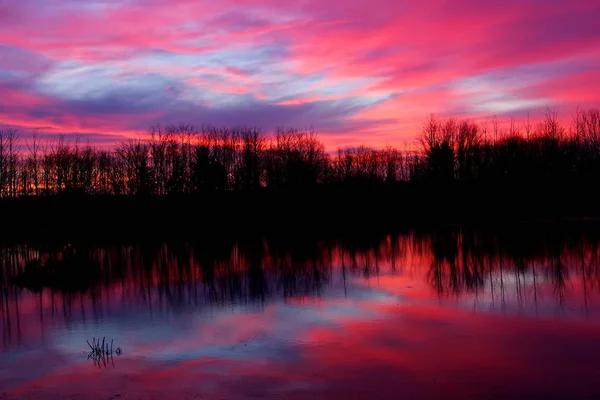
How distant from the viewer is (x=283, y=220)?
43375 millimetres

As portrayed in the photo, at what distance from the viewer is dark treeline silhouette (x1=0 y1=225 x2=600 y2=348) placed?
1509 centimetres

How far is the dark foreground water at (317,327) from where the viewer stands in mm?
8711

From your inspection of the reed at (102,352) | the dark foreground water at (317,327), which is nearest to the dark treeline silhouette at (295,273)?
the dark foreground water at (317,327)

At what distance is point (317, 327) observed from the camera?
1224 centimetres

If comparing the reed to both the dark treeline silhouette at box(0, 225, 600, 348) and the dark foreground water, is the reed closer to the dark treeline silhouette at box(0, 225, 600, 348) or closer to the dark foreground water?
the dark foreground water

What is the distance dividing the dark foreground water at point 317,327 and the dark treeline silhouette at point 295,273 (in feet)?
0.29

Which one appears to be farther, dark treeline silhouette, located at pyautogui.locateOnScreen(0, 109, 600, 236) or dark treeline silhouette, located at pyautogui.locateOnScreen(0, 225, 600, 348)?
dark treeline silhouette, located at pyautogui.locateOnScreen(0, 109, 600, 236)

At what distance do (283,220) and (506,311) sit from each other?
30782 millimetres

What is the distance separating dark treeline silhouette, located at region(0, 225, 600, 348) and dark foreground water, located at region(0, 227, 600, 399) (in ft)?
0.29

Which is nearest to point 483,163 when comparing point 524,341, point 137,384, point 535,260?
point 535,260

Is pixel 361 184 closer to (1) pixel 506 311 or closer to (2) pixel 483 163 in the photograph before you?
(2) pixel 483 163

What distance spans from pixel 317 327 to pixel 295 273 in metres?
7.59

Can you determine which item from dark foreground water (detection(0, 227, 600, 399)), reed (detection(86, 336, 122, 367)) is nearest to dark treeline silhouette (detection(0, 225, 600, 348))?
dark foreground water (detection(0, 227, 600, 399))

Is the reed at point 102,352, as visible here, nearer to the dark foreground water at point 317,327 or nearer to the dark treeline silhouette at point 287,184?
the dark foreground water at point 317,327
